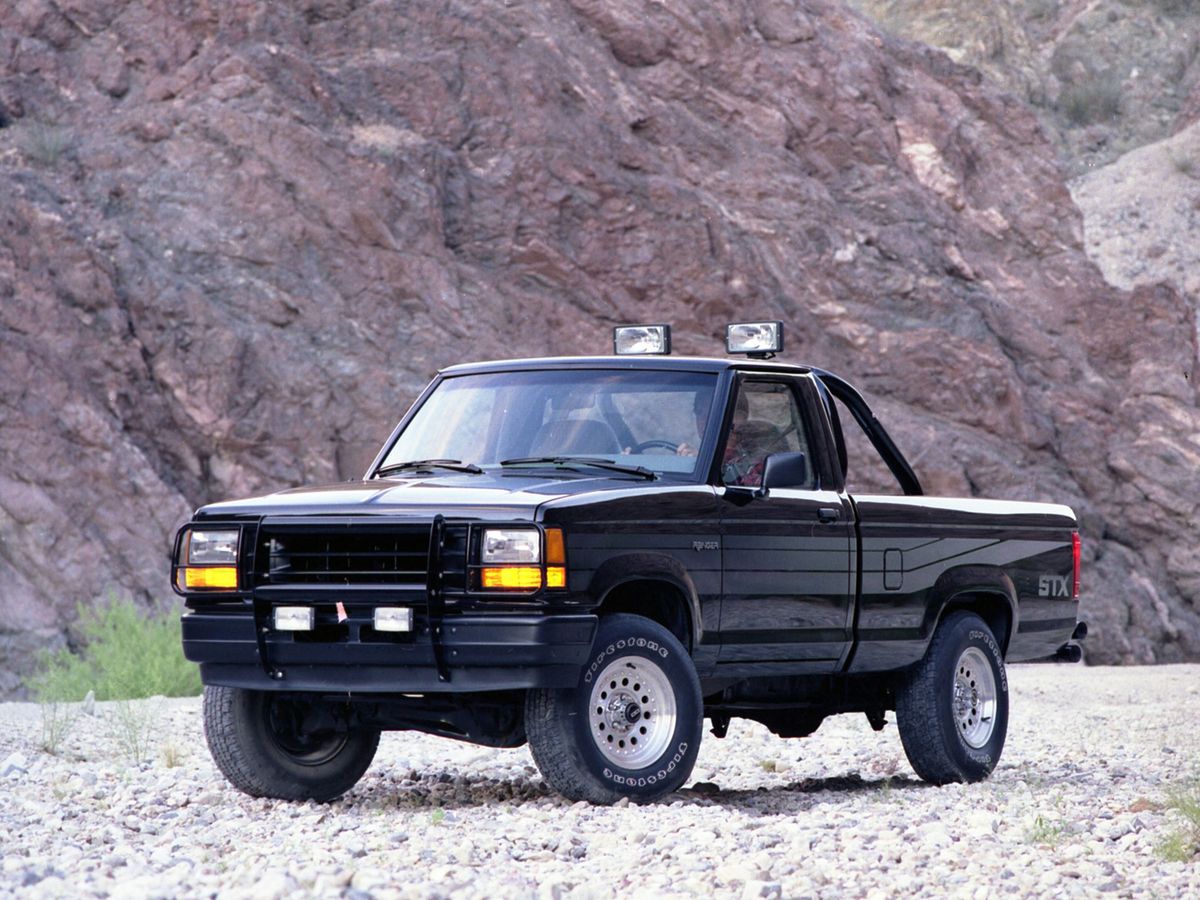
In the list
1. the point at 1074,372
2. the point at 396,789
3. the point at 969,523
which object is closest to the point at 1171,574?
the point at 1074,372

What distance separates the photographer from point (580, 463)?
28.3 feet

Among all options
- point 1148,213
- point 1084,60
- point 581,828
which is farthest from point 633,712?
point 1084,60

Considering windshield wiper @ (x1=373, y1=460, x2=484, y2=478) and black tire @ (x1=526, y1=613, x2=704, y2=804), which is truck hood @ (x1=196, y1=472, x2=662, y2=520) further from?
black tire @ (x1=526, y1=613, x2=704, y2=804)

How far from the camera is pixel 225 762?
28.2ft

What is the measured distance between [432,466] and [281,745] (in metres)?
1.51

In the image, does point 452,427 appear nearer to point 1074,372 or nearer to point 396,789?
point 396,789

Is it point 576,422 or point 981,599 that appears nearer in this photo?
point 576,422

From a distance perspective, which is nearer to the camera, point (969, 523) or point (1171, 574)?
point (969, 523)

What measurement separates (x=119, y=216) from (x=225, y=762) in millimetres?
15446

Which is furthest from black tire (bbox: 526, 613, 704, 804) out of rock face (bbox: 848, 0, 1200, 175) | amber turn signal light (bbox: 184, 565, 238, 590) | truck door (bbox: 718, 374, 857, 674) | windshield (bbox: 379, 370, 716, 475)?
rock face (bbox: 848, 0, 1200, 175)

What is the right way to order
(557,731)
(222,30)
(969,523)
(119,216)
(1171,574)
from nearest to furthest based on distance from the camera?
(557,731)
(969,523)
(119,216)
(222,30)
(1171,574)

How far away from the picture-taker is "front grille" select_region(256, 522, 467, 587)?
25.3 ft

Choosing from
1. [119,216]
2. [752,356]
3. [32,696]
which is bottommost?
[32,696]

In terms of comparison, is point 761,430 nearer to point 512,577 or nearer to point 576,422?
point 576,422
